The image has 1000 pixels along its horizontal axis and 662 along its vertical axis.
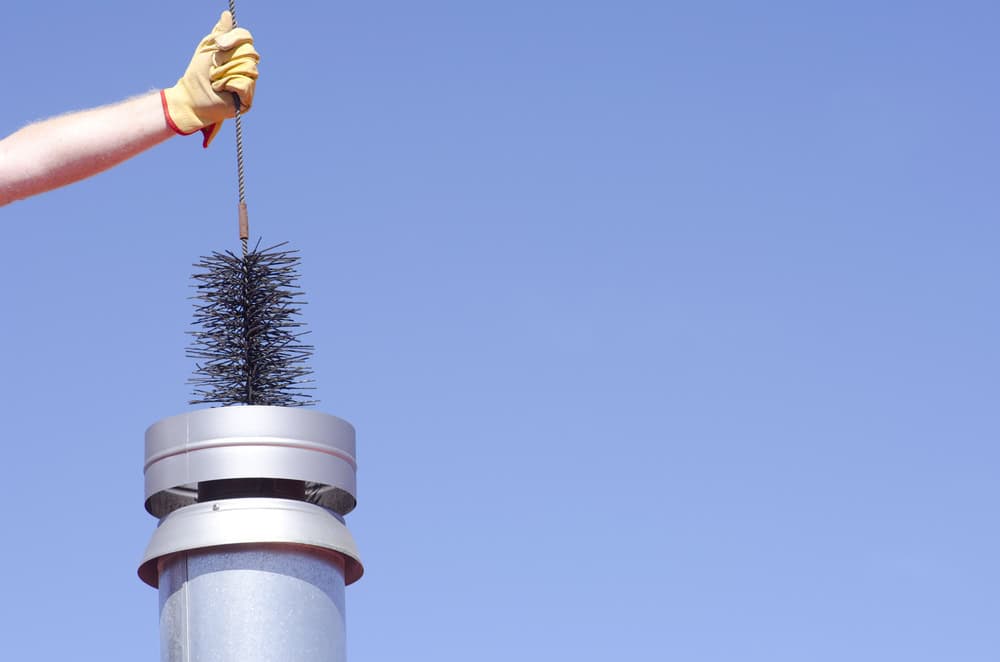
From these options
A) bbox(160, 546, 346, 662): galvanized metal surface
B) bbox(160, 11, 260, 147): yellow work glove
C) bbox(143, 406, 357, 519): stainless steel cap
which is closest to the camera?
bbox(160, 11, 260, 147): yellow work glove

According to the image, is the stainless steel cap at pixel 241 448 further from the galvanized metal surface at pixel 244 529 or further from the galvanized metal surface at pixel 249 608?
the galvanized metal surface at pixel 249 608

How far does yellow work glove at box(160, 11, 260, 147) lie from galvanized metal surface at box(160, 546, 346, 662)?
1470 millimetres

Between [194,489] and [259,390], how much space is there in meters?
0.45

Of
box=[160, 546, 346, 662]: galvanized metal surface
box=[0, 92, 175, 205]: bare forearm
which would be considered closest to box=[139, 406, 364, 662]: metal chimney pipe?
box=[160, 546, 346, 662]: galvanized metal surface

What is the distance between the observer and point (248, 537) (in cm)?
1133

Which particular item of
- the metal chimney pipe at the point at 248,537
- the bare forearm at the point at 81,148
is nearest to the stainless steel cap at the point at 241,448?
the metal chimney pipe at the point at 248,537

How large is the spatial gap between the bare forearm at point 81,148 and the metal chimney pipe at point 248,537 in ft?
3.12

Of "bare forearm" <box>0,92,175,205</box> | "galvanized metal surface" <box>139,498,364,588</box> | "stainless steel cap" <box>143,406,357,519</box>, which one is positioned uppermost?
"bare forearm" <box>0,92,175,205</box>

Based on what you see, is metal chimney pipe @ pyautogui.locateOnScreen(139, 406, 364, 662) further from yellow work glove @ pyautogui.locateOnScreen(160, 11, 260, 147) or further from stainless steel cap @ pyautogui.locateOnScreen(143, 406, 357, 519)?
yellow work glove @ pyautogui.locateOnScreen(160, 11, 260, 147)

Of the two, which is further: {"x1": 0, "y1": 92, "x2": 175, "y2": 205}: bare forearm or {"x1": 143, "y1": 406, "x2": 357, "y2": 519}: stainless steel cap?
{"x1": 143, "y1": 406, "x2": 357, "y2": 519}: stainless steel cap

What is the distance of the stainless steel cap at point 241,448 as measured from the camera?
11.4 meters

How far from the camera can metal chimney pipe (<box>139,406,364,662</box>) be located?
11.3 meters

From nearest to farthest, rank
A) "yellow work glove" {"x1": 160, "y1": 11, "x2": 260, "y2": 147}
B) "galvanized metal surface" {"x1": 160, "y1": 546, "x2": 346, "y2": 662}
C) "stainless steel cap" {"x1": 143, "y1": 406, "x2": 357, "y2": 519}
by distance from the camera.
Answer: "yellow work glove" {"x1": 160, "y1": 11, "x2": 260, "y2": 147} → "galvanized metal surface" {"x1": 160, "y1": 546, "x2": 346, "y2": 662} → "stainless steel cap" {"x1": 143, "y1": 406, "x2": 357, "y2": 519}

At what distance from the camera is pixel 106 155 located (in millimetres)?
11070
